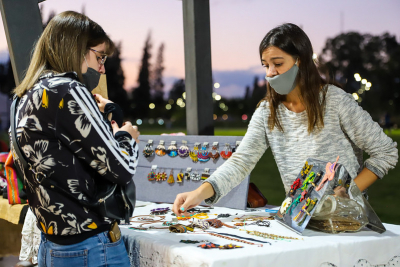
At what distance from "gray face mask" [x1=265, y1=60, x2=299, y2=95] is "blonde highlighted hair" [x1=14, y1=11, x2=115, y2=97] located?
882mm

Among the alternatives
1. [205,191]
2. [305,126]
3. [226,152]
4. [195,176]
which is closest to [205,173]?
[195,176]

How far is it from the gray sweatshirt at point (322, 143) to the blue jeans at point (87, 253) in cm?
65

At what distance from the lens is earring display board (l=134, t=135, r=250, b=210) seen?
2514 mm

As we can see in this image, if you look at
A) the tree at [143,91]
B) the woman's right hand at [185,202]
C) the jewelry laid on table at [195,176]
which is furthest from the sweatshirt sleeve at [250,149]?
the tree at [143,91]

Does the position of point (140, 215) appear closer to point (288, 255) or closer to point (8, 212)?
point (288, 255)

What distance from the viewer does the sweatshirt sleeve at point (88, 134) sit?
123 centimetres

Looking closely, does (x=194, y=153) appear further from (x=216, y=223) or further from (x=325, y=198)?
(x=325, y=198)

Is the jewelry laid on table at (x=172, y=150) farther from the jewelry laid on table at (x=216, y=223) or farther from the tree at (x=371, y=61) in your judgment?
the tree at (x=371, y=61)

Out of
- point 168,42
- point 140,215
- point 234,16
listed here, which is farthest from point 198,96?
point 168,42

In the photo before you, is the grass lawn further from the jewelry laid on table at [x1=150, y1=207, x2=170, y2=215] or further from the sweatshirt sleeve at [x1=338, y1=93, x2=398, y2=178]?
the sweatshirt sleeve at [x1=338, y1=93, x2=398, y2=178]

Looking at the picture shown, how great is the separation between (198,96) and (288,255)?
1.75 metres

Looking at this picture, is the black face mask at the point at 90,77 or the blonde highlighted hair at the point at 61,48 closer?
the blonde highlighted hair at the point at 61,48

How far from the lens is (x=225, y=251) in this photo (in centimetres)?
145

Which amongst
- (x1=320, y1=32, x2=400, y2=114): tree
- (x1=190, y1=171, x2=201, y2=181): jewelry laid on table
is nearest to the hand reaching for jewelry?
(x1=190, y1=171, x2=201, y2=181): jewelry laid on table
